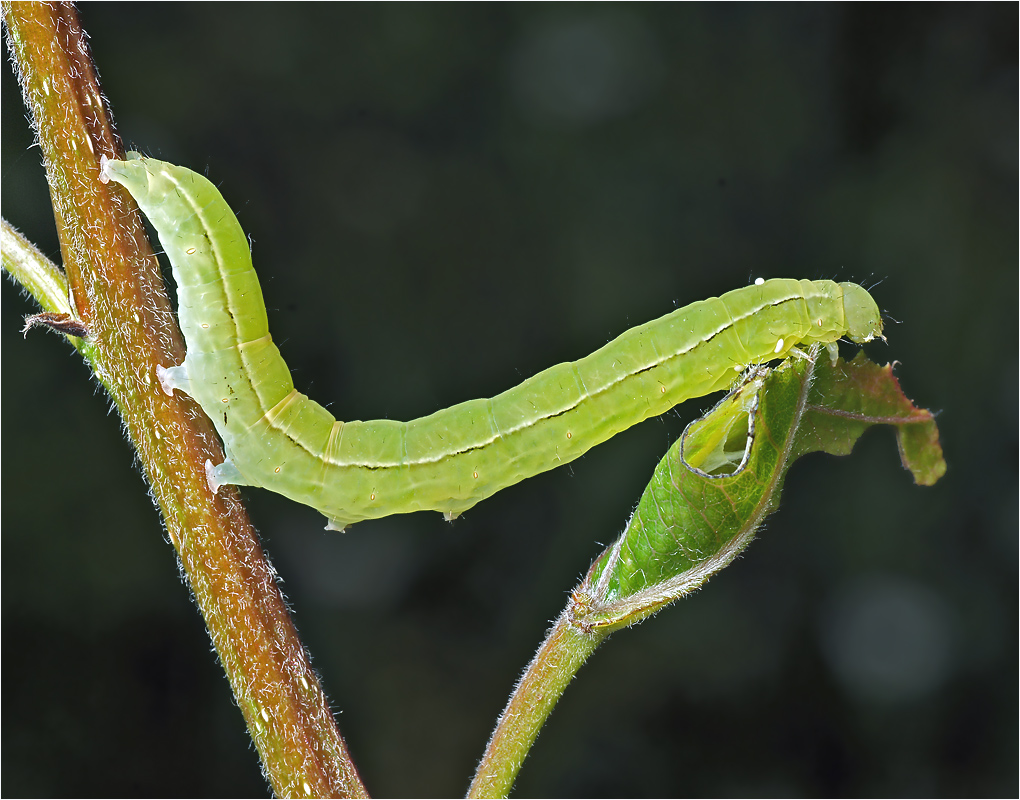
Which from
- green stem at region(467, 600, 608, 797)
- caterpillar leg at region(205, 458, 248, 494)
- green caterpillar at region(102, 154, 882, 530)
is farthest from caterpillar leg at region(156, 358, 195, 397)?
green stem at region(467, 600, 608, 797)

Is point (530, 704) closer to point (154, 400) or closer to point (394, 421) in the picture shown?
point (394, 421)

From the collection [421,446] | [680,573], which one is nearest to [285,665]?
[421,446]

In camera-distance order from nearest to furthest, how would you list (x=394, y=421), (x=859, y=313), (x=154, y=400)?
(x=154, y=400) < (x=394, y=421) < (x=859, y=313)

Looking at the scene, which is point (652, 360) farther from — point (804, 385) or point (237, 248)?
point (237, 248)

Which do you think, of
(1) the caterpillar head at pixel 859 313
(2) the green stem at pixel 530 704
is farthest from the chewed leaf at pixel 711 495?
(1) the caterpillar head at pixel 859 313

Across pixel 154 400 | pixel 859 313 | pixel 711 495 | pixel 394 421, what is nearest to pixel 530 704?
pixel 711 495
